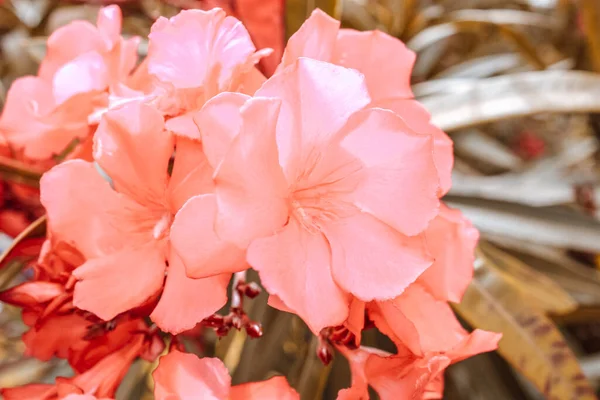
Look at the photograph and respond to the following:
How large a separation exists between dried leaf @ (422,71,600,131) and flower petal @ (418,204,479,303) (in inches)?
13.7

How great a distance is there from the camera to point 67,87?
Result: 38 centimetres

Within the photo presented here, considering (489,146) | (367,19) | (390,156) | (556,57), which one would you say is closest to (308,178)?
(390,156)

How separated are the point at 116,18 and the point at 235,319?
0.82 feet

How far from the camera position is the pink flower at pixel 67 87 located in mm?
380

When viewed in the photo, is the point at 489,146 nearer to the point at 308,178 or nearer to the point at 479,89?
the point at 479,89

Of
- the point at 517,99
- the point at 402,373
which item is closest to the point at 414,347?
the point at 402,373

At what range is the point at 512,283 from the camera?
57 cm

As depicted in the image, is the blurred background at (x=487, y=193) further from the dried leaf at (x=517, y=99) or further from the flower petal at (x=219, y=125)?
the flower petal at (x=219, y=125)

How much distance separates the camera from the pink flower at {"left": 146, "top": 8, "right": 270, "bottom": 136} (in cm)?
32

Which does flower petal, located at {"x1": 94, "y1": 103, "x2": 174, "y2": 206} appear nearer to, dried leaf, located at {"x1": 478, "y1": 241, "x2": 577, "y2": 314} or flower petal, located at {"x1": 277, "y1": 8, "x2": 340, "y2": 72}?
flower petal, located at {"x1": 277, "y1": 8, "x2": 340, "y2": 72}

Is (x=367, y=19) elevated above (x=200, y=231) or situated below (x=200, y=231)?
below

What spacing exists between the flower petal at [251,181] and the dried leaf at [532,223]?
545 mm

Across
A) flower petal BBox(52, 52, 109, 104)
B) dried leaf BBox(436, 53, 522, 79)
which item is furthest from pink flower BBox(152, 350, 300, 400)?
dried leaf BBox(436, 53, 522, 79)

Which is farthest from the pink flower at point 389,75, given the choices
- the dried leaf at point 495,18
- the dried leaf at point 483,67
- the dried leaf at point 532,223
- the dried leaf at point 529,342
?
the dried leaf at point 483,67
